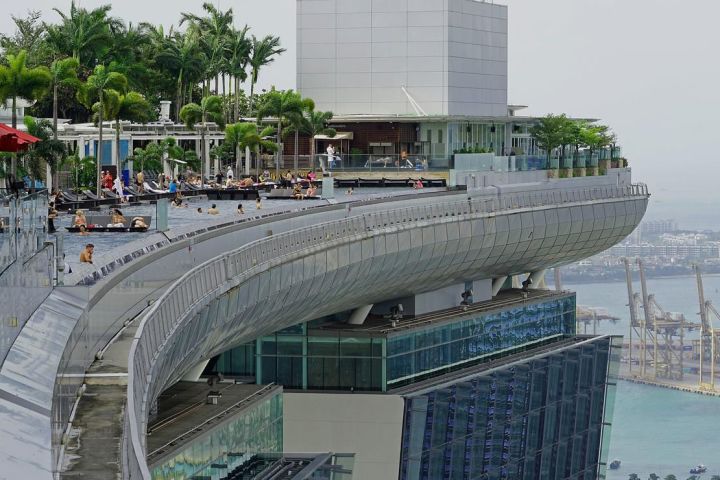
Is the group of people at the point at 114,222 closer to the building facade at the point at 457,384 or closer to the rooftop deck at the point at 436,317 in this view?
the building facade at the point at 457,384

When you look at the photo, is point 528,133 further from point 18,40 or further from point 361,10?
point 18,40

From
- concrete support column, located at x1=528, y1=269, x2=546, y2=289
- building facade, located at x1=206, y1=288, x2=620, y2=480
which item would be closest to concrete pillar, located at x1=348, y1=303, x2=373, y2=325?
building facade, located at x1=206, y1=288, x2=620, y2=480

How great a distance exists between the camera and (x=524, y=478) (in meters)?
66.3

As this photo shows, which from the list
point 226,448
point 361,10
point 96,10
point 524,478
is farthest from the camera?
point 361,10

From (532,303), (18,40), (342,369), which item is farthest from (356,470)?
(18,40)

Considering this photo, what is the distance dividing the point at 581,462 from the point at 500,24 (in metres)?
34.6

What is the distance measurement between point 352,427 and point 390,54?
4618 centimetres

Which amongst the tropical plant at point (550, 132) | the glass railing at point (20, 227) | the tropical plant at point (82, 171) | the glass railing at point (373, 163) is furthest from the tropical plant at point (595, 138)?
the glass railing at point (20, 227)

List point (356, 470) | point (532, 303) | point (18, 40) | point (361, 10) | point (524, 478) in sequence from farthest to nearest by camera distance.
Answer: point (18, 40), point (361, 10), point (532, 303), point (524, 478), point (356, 470)

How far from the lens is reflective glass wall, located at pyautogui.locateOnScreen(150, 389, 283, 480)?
97.9ft

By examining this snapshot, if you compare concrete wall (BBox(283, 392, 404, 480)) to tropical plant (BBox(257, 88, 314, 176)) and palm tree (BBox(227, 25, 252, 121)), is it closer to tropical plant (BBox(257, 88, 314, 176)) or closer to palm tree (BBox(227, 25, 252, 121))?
tropical plant (BBox(257, 88, 314, 176))

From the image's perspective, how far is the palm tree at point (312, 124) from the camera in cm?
8981

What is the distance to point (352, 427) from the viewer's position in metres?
53.6

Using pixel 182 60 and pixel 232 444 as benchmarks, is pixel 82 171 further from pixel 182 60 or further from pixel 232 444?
pixel 232 444
